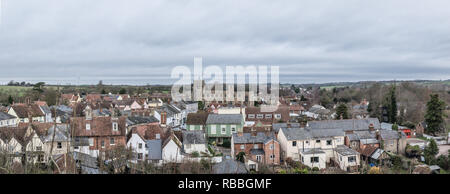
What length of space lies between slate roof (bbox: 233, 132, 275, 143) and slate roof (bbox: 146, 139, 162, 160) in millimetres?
3391

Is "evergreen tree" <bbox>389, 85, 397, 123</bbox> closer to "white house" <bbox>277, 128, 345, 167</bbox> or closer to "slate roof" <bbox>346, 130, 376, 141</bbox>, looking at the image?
"slate roof" <bbox>346, 130, 376, 141</bbox>

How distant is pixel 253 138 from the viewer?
13336mm

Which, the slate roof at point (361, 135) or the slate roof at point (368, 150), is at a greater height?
the slate roof at point (361, 135)

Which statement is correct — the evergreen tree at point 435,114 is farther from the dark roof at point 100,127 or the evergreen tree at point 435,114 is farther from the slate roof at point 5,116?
the slate roof at point 5,116

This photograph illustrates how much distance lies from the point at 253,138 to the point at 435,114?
10229 millimetres

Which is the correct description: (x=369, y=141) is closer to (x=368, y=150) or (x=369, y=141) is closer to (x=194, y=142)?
(x=368, y=150)

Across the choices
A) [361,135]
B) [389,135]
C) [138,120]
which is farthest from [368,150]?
[138,120]

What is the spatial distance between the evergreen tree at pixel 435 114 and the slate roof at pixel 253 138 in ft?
27.9

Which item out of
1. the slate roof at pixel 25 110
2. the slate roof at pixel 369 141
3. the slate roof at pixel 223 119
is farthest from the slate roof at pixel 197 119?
the slate roof at pixel 25 110

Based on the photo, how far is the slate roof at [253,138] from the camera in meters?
13.2

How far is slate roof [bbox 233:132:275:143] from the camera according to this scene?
13174 mm
